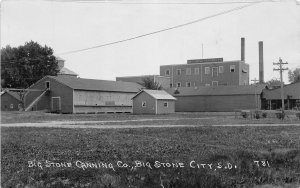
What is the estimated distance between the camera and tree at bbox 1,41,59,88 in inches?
2516

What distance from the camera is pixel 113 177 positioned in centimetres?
834

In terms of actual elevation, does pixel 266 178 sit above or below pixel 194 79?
below

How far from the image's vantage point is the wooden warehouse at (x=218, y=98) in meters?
67.7

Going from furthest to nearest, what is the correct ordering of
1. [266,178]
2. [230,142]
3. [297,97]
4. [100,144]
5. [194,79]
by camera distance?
[194,79]
[297,97]
[230,142]
[100,144]
[266,178]

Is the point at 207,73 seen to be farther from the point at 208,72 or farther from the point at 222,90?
the point at 222,90

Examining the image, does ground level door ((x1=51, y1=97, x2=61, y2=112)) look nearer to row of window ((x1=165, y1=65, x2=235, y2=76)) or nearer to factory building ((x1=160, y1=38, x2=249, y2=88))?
factory building ((x1=160, y1=38, x2=249, y2=88))

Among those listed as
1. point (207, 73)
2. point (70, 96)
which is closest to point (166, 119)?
point (70, 96)

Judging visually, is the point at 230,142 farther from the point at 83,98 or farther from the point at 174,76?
the point at 174,76

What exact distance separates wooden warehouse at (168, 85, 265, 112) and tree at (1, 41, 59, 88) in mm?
23597

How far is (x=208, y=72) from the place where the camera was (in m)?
86.8

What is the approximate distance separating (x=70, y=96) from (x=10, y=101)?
54.9 feet

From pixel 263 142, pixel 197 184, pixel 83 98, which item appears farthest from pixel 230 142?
pixel 83 98

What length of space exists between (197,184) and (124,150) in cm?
462

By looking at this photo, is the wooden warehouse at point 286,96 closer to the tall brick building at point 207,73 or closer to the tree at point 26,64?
the tall brick building at point 207,73
